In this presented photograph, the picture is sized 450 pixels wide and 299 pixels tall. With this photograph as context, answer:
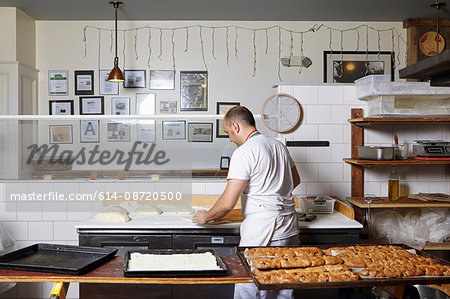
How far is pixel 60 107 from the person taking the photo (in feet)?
20.1

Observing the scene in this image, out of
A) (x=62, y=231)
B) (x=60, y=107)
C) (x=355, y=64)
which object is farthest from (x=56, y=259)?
(x=355, y=64)

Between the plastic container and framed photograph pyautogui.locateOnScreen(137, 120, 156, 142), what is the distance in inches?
48.5

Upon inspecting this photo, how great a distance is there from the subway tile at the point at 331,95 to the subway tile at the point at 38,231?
2.27 meters

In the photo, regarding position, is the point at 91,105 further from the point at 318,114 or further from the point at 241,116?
the point at 241,116

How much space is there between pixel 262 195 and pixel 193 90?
3781 mm

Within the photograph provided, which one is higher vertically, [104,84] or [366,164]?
[104,84]

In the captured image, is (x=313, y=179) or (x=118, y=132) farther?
(x=118, y=132)

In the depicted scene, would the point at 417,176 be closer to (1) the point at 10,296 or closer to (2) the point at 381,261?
(2) the point at 381,261

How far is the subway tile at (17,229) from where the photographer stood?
11.5 feet

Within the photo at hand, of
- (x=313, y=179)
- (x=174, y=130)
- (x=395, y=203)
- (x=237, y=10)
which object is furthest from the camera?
(x=237, y=10)

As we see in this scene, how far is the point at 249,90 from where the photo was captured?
614 centimetres

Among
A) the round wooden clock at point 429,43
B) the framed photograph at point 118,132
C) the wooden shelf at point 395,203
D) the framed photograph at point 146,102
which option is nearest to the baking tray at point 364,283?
the wooden shelf at point 395,203

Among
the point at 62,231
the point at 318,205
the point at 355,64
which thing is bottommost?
the point at 62,231

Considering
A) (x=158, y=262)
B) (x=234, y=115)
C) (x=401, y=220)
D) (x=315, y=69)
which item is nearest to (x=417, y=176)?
(x=401, y=220)
